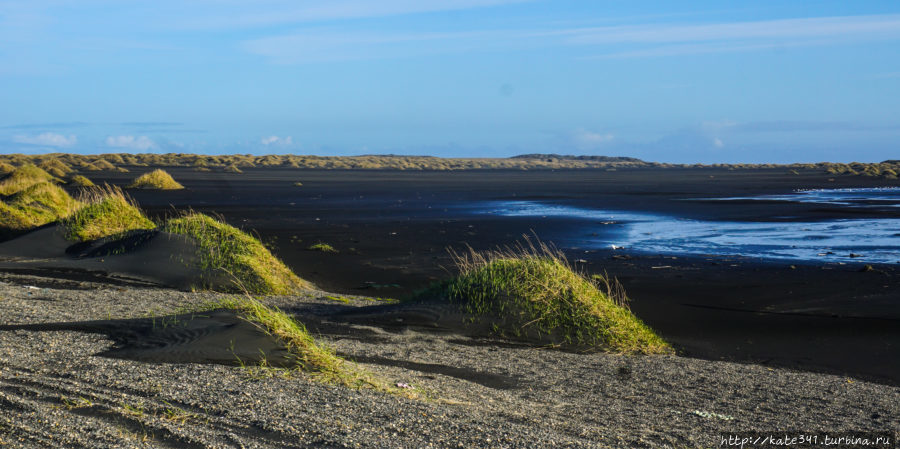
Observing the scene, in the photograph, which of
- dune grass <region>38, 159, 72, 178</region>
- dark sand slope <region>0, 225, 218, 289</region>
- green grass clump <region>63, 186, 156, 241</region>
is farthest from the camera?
dune grass <region>38, 159, 72, 178</region>

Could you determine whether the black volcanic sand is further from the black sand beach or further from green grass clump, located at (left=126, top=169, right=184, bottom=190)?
green grass clump, located at (left=126, top=169, right=184, bottom=190)

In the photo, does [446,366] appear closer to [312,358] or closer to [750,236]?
[312,358]

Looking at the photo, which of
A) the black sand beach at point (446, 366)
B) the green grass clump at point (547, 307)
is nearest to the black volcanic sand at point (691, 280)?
the black sand beach at point (446, 366)

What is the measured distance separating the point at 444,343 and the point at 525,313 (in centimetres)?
165

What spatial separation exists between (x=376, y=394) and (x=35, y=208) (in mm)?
20679

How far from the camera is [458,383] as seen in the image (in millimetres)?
8422

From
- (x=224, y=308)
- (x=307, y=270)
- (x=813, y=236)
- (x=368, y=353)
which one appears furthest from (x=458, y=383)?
(x=813, y=236)

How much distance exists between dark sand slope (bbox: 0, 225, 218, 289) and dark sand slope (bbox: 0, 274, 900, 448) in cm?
373

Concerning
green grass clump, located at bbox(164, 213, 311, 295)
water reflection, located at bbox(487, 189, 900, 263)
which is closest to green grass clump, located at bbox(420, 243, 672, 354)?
green grass clump, located at bbox(164, 213, 311, 295)

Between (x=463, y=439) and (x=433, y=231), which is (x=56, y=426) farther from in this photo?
(x=433, y=231)

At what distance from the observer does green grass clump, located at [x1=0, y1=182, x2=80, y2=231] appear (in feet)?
74.2

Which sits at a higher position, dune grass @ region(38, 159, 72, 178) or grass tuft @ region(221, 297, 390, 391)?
dune grass @ region(38, 159, 72, 178)

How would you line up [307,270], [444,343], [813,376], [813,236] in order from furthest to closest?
[813,236], [307,270], [444,343], [813,376]

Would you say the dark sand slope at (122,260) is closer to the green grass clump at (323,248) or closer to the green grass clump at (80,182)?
the green grass clump at (323,248)
